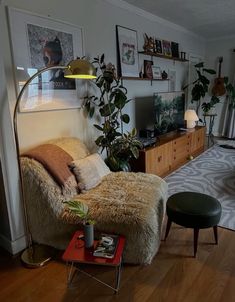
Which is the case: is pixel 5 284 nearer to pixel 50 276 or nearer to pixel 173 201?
pixel 50 276

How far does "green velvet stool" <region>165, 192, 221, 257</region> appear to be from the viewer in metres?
1.86

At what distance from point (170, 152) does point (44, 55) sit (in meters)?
2.29

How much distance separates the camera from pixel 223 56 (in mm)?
5812

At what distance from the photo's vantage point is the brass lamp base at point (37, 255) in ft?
6.17

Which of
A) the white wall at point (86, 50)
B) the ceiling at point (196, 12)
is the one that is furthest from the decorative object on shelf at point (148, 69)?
the ceiling at point (196, 12)

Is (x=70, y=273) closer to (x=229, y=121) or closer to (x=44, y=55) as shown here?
(x=44, y=55)

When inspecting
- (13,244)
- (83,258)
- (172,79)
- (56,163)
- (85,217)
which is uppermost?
(172,79)

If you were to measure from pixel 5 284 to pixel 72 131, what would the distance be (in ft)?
5.37

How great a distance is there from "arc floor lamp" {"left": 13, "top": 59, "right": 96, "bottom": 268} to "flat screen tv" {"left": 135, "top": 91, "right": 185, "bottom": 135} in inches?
79.4

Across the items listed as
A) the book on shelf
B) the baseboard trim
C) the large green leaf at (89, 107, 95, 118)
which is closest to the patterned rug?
the book on shelf

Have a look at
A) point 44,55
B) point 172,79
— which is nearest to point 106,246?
point 44,55

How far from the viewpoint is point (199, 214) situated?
1854 mm

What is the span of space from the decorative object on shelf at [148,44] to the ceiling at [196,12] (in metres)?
0.37

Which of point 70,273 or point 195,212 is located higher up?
point 195,212
